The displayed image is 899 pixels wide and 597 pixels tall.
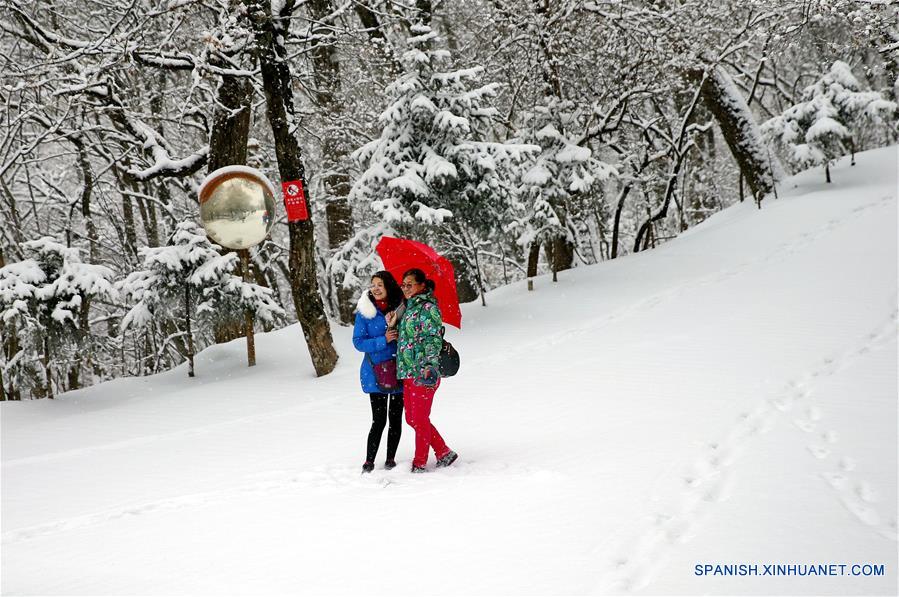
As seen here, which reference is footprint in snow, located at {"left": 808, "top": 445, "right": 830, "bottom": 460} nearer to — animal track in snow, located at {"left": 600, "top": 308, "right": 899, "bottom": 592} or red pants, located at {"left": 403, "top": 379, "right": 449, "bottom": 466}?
animal track in snow, located at {"left": 600, "top": 308, "right": 899, "bottom": 592}

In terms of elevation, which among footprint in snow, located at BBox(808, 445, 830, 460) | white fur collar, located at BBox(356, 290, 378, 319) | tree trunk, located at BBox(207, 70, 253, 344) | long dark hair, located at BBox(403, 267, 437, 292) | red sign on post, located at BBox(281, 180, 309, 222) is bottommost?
footprint in snow, located at BBox(808, 445, 830, 460)

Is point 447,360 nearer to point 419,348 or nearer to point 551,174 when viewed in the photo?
point 419,348

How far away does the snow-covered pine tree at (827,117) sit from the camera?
57.0 feet

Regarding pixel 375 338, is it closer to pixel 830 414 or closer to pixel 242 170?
pixel 830 414

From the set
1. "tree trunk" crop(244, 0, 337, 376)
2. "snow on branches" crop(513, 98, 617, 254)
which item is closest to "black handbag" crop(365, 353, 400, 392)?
"tree trunk" crop(244, 0, 337, 376)

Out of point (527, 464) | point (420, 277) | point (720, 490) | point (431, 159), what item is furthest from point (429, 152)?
point (720, 490)

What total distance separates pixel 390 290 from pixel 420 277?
301 mm

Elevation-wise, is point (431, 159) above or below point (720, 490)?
above

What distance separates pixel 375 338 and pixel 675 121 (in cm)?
2132

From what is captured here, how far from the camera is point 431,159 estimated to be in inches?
479

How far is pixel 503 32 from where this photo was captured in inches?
614

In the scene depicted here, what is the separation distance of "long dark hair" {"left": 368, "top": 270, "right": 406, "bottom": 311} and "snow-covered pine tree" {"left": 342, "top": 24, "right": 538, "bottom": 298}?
604 centimetres

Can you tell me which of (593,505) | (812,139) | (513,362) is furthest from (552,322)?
(812,139)

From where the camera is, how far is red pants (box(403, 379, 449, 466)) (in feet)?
18.3
